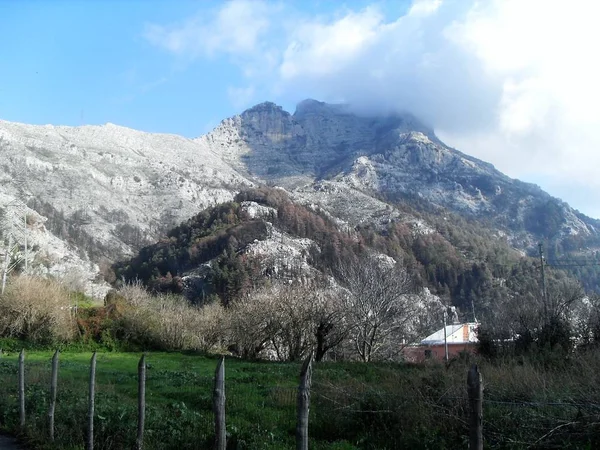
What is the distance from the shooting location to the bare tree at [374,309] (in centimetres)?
3575

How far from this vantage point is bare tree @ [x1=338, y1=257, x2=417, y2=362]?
35.8 m

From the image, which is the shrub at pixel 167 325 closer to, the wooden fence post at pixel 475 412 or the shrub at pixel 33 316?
the shrub at pixel 33 316

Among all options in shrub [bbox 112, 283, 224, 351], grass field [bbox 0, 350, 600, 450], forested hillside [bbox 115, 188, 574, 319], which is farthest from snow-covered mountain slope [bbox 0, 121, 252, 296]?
grass field [bbox 0, 350, 600, 450]

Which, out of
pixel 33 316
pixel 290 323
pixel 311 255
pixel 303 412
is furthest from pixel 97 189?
pixel 303 412

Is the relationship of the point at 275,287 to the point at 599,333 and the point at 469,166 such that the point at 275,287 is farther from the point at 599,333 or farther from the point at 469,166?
the point at 469,166

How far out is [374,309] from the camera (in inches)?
1407

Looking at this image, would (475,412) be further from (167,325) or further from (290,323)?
(167,325)

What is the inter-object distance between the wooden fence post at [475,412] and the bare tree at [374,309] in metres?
29.3

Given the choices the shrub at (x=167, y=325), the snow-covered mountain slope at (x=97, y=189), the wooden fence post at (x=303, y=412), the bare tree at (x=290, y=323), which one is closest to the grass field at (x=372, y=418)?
the wooden fence post at (x=303, y=412)

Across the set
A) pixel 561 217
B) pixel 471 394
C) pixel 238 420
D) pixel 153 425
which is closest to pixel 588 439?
pixel 471 394

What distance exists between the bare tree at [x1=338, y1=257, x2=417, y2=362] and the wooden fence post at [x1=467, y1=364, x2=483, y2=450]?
29257 mm

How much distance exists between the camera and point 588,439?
292 inches

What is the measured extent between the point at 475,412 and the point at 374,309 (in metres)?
30.8

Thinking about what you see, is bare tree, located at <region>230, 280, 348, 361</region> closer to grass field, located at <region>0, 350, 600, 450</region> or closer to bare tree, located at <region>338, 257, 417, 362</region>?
bare tree, located at <region>338, 257, 417, 362</region>
